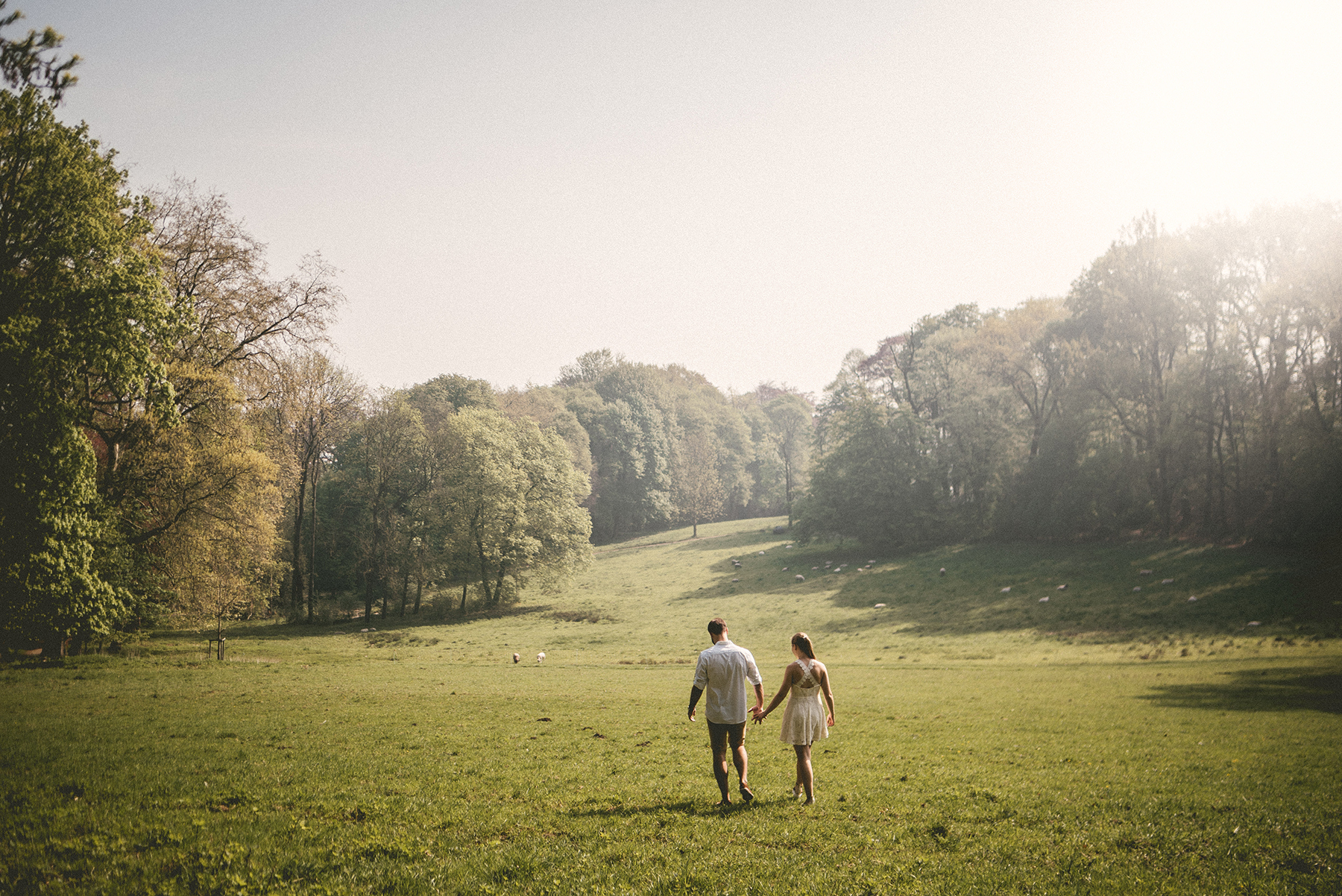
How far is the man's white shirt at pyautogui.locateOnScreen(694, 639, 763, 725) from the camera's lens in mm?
9977

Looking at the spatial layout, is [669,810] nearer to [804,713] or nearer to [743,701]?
[743,701]

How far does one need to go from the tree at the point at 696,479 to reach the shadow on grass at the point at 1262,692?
7146 centimetres

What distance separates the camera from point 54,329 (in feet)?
67.1

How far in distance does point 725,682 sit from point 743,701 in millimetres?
420

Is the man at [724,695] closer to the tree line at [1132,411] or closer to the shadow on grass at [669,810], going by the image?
the shadow on grass at [669,810]

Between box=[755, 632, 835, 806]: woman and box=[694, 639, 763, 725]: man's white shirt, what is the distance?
52 centimetres

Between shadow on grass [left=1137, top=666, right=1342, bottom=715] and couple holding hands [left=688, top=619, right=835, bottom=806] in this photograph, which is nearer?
couple holding hands [left=688, top=619, right=835, bottom=806]

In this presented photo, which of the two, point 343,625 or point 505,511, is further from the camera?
point 505,511

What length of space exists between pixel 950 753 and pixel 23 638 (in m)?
34.6

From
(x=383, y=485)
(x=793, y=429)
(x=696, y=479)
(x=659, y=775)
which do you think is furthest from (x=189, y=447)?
(x=793, y=429)

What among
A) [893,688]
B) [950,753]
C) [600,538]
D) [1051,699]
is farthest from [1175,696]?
[600,538]

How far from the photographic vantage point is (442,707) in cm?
2042

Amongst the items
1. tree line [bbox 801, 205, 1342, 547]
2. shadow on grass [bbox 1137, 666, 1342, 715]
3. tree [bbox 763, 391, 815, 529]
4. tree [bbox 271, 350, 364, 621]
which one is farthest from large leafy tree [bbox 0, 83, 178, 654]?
tree [bbox 763, 391, 815, 529]

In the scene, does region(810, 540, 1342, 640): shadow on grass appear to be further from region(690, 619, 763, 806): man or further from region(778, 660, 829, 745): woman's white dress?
region(690, 619, 763, 806): man
